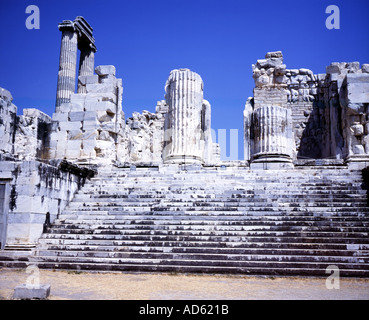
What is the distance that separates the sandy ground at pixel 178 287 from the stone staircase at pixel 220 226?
366mm

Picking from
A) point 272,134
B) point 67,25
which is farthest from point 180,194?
point 67,25

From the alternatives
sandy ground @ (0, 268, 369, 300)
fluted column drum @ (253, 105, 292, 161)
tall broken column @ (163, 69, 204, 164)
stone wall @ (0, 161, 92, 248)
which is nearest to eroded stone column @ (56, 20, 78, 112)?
tall broken column @ (163, 69, 204, 164)

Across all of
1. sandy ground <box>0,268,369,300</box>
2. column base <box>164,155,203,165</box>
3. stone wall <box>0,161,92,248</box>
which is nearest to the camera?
sandy ground <box>0,268,369,300</box>

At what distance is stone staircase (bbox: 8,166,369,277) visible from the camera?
6.71 m

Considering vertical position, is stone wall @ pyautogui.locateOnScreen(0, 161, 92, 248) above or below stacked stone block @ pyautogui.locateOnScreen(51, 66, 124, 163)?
below

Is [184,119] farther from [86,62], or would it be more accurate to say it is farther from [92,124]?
[86,62]

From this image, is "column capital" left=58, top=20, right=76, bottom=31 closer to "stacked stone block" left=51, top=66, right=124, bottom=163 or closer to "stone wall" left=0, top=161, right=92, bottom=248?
"stacked stone block" left=51, top=66, right=124, bottom=163

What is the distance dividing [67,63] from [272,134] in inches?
557

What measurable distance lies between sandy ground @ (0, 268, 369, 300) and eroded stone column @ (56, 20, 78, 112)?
15736 millimetres

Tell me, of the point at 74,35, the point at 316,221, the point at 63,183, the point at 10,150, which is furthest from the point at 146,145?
the point at 316,221

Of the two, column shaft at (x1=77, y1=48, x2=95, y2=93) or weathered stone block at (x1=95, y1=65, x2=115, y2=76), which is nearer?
weathered stone block at (x1=95, y1=65, x2=115, y2=76)

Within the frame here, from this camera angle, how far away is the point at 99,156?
1315 cm
